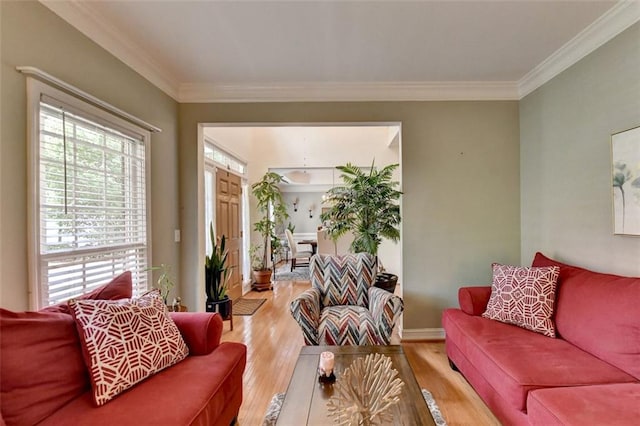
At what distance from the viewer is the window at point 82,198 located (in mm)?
1583

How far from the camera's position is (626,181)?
6.34ft

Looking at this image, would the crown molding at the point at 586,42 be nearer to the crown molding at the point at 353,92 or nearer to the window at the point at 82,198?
the crown molding at the point at 353,92

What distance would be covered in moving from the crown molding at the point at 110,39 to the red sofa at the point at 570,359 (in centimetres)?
323

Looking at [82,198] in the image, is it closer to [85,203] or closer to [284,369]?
[85,203]

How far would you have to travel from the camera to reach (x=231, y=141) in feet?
15.5

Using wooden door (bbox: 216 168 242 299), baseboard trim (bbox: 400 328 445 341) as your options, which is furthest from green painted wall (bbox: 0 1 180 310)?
baseboard trim (bbox: 400 328 445 341)

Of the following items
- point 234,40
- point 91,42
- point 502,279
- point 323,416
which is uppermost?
point 234,40

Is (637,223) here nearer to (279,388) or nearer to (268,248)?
(279,388)

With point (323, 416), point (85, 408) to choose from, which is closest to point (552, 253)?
point (323, 416)

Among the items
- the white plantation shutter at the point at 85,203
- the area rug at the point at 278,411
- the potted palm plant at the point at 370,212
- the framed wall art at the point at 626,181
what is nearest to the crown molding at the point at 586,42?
the framed wall art at the point at 626,181

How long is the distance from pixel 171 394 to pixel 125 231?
1.41 m

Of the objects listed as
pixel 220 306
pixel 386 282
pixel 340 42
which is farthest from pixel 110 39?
pixel 386 282

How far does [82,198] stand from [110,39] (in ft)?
3.87

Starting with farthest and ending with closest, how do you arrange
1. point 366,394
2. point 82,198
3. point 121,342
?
point 82,198, point 121,342, point 366,394
